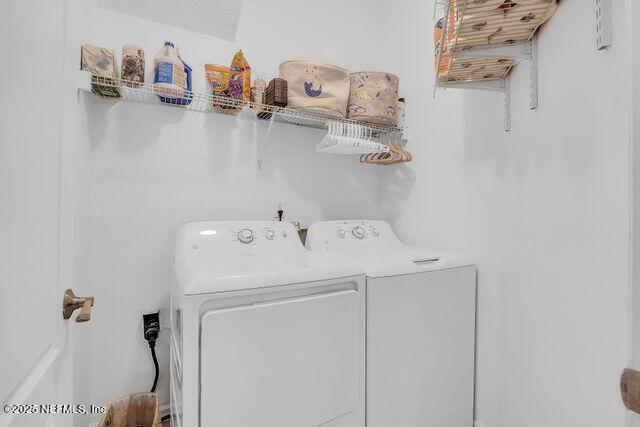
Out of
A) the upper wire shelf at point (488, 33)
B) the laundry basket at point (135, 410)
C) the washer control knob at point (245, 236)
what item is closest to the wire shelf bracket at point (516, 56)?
the upper wire shelf at point (488, 33)

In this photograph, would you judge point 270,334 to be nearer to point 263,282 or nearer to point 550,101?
point 263,282

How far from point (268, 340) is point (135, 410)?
1.00 m

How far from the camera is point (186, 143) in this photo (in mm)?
1789

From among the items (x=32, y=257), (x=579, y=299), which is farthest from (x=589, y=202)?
(x=32, y=257)

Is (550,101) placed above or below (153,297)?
above

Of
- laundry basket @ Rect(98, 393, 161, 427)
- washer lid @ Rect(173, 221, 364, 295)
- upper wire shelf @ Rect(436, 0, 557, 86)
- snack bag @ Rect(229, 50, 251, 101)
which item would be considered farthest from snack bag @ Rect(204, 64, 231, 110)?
laundry basket @ Rect(98, 393, 161, 427)

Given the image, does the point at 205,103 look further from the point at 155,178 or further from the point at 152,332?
the point at 152,332

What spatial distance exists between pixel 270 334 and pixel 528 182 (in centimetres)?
132

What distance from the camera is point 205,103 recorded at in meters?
1.78

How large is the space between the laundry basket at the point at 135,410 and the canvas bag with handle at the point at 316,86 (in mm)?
1728

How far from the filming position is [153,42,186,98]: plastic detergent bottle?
1.50 meters

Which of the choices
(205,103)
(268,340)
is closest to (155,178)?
(205,103)

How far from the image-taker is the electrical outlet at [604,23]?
3.32 ft

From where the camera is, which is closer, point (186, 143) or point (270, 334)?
point (270, 334)
